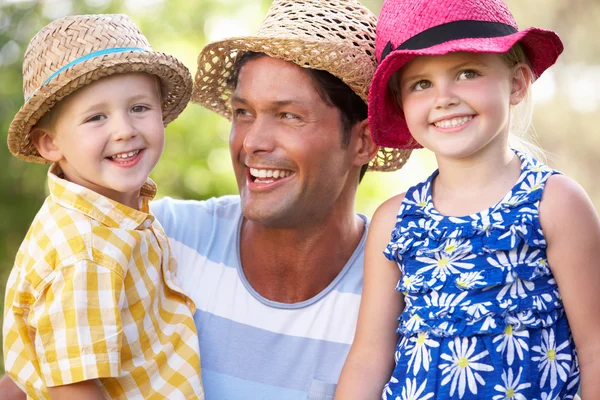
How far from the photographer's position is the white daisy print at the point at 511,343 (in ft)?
7.06

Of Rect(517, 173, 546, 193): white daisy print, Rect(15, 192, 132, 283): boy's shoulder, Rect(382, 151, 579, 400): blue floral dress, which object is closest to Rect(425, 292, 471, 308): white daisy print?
Rect(382, 151, 579, 400): blue floral dress

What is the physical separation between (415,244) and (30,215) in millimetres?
4484

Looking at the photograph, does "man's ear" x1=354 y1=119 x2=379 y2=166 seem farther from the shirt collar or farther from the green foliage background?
the green foliage background

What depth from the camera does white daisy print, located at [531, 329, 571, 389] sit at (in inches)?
84.9

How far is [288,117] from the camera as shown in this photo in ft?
9.75

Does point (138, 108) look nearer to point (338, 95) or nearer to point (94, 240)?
point (94, 240)

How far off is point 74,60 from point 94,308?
77 centimetres

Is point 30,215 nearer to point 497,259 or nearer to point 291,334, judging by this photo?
point 291,334

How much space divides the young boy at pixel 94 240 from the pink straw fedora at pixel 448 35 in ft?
2.48

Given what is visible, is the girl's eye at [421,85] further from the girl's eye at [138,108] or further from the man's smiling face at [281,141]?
the girl's eye at [138,108]

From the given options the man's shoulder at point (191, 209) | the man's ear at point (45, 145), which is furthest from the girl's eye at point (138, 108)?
the man's shoulder at point (191, 209)

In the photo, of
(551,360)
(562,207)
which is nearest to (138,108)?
(562,207)

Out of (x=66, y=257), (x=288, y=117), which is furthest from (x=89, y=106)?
(x=288, y=117)

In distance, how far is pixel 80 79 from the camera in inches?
95.6
